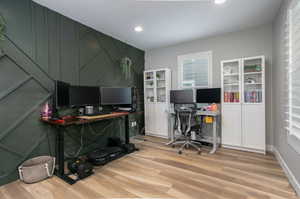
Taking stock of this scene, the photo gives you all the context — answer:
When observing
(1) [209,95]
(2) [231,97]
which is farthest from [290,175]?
(1) [209,95]

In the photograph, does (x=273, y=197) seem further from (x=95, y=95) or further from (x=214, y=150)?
(x=95, y=95)

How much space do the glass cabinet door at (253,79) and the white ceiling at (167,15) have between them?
763mm

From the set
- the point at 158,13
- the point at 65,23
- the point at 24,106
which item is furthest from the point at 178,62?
the point at 24,106

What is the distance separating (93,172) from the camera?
7.27ft

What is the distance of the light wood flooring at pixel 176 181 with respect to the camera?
170cm

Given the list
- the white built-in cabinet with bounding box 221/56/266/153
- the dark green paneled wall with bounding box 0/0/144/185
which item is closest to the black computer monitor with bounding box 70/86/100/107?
the dark green paneled wall with bounding box 0/0/144/185

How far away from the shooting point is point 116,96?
320 centimetres

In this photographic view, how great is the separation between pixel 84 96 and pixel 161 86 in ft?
7.02

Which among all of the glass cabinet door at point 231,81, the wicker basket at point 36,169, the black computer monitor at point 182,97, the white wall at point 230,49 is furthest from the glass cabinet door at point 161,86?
the wicker basket at point 36,169

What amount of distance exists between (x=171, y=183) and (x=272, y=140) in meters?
2.42

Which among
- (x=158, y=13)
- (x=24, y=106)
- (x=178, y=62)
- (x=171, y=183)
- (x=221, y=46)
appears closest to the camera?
(x=171, y=183)

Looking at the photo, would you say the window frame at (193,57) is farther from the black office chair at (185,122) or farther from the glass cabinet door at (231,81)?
the black office chair at (185,122)

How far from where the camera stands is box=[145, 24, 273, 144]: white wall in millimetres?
2955

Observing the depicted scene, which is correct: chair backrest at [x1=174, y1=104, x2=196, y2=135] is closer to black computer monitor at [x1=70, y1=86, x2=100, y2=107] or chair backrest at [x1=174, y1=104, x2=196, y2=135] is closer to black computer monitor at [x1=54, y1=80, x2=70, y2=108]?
black computer monitor at [x1=70, y1=86, x2=100, y2=107]
